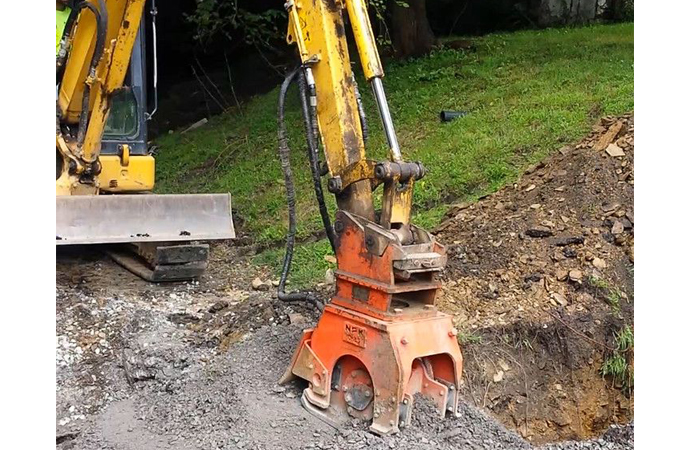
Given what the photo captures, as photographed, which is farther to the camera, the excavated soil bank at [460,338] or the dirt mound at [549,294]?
the dirt mound at [549,294]

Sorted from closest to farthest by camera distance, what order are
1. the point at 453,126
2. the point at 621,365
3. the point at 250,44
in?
the point at 621,365, the point at 453,126, the point at 250,44

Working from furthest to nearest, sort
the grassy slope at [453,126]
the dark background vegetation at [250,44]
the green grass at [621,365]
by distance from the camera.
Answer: the dark background vegetation at [250,44] → the grassy slope at [453,126] → the green grass at [621,365]

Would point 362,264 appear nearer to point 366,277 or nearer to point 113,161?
point 366,277

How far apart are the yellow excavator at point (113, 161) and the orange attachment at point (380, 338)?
2.11 m

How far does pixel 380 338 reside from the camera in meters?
3.40

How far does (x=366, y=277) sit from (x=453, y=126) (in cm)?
566

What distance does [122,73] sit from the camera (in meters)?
5.54

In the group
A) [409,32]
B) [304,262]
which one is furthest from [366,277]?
[409,32]

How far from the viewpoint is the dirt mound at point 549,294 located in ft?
15.2

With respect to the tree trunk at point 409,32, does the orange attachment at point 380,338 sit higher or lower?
lower

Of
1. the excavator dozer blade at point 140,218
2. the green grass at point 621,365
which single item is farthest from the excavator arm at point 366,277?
the excavator dozer blade at point 140,218

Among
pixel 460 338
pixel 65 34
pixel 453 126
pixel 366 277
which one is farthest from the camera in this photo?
pixel 453 126

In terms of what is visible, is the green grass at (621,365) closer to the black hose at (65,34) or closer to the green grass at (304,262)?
the green grass at (304,262)

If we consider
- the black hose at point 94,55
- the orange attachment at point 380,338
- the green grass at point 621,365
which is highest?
the black hose at point 94,55
